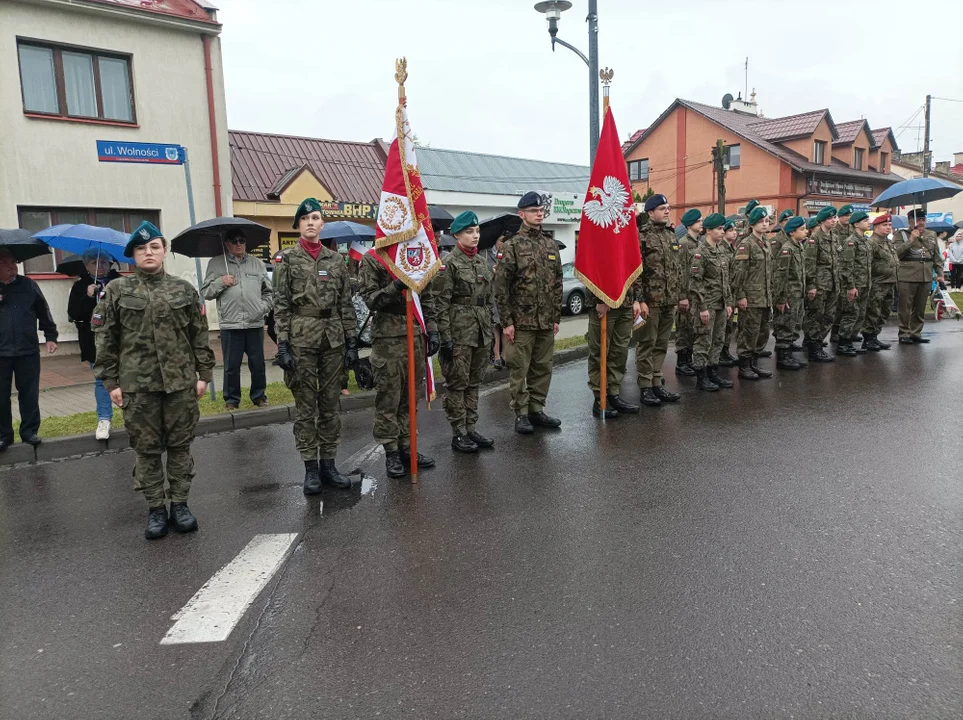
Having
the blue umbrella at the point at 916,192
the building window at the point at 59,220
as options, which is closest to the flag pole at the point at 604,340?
the blue umbrella at the point at 916,192

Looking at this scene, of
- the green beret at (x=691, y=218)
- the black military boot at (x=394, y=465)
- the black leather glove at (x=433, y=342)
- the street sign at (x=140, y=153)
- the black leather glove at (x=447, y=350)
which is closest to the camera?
the black military boot at (x=394, y=465)

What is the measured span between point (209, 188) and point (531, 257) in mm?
10720

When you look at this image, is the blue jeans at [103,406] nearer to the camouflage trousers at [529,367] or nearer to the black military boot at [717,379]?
the camouflage trousers at [529,367]

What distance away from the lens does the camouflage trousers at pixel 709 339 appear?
8594 mm

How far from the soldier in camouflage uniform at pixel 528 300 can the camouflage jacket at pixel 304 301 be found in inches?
77.8

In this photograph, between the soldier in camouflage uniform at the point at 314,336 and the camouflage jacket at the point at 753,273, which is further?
the camouflage jacket at the point at 753,273

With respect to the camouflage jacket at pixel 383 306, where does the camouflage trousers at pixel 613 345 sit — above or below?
below

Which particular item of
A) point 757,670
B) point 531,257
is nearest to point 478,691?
point 757,670

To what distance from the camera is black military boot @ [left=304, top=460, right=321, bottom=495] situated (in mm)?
5281

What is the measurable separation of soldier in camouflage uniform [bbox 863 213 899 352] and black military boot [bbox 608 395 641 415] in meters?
5.81

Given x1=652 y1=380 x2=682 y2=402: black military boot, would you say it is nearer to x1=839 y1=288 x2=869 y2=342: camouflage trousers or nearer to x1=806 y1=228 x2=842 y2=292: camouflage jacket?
x1=806 y1=228 x2=842 y2=292: camouflage jacket

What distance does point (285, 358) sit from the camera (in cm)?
505

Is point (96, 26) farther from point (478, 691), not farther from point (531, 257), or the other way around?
point (478, 691)

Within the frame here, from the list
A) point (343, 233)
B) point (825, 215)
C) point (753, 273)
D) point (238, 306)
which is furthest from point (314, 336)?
point (825, 215)
